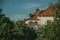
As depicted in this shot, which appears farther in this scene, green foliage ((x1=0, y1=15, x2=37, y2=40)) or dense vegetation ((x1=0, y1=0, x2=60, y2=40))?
green foliage ((x1=0, y1=15, x2=37, y2=40))

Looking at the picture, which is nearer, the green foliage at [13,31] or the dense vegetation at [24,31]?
the dense vegetation at [24,31]

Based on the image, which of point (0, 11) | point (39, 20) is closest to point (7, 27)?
point (0, 11)

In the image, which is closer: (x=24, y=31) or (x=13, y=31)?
(x=13, y=31)

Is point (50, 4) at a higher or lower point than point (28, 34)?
higher

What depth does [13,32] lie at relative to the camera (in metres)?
28.7

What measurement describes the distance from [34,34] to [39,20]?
83.4 feet

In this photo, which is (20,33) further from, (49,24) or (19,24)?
(49,24)

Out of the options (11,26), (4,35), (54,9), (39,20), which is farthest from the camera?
(39,20)

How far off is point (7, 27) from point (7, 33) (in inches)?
24.4

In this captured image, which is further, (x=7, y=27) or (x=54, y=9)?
(x=7, y=27)

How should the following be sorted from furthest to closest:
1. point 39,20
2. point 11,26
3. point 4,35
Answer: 1. point 39,20
2. point 11,26
3. point 4,35

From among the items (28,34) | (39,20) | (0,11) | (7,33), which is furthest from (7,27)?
(39,20)

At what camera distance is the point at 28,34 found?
30.5 m

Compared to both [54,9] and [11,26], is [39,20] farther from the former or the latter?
[54,9]
